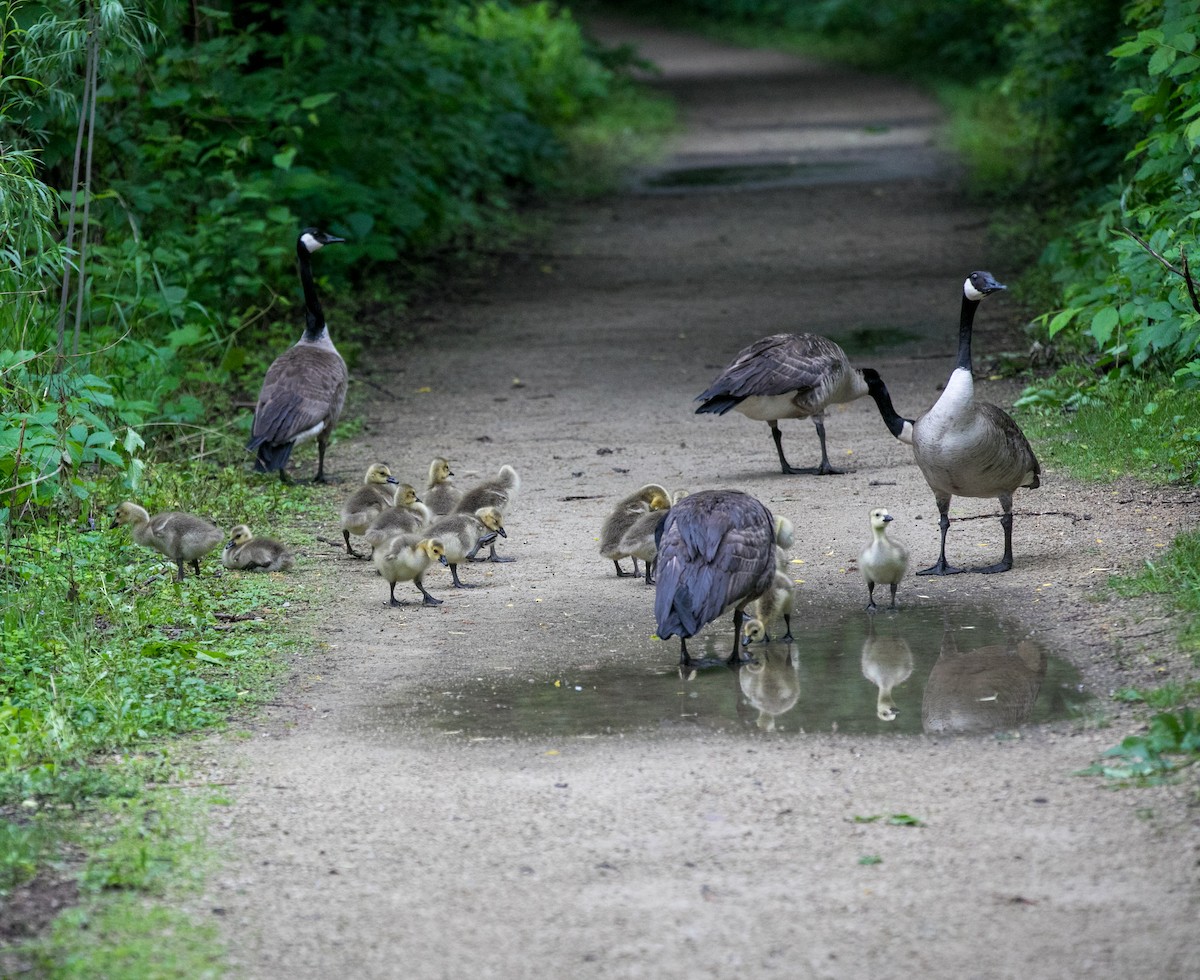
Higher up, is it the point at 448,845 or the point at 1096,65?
the point at 1096,65

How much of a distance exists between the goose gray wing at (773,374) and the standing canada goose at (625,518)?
1.57 metres

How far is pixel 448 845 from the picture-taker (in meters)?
5.14

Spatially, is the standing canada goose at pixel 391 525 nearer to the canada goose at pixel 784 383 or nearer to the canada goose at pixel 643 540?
the canada goose at pixel 643 540

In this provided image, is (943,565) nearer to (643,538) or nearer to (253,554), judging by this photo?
(643,538)

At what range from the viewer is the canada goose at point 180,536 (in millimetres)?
8242

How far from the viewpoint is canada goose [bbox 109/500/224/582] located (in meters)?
8.24

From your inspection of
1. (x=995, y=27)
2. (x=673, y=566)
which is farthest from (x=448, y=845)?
(x=995, y=27)

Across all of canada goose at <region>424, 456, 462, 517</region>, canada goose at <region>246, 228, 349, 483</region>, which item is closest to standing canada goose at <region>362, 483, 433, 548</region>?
canada goose at <region>424, 456, 462, 517</region>

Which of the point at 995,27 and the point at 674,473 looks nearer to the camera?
the point at 674,473

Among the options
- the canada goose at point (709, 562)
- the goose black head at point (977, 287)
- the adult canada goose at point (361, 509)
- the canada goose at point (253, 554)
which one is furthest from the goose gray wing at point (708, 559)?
the canada goose at point (253, 554)

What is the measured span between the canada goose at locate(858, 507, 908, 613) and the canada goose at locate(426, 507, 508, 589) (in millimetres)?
2165

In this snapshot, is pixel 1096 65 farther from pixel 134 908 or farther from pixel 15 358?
pixel 134 908

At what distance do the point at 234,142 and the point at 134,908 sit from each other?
10935mm

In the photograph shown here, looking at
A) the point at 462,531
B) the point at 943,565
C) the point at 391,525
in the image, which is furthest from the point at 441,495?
the point at 943,565
